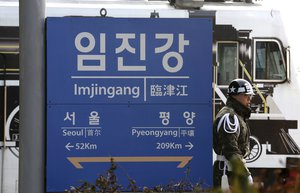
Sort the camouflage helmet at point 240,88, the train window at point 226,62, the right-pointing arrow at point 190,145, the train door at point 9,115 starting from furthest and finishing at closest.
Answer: the train window at point 226,62 → the train door at point 9,115 → the camouflage helmet at point 240,88 → the right-pointing arrow at point 190,145

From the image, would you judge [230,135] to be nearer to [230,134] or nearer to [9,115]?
[230,134]

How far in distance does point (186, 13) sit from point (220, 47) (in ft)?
2.46

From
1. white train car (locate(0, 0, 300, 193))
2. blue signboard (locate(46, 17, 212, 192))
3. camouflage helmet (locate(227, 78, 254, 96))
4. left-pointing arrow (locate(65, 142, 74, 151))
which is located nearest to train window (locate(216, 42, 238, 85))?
white train car (locate(0, 0, 300, 193))

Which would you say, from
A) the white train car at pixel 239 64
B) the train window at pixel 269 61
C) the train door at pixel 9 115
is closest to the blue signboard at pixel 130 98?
the white train car at pixel 239 64

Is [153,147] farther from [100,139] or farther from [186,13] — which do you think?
[186,13]

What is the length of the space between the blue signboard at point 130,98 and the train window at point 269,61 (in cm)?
532

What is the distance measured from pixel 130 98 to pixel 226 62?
208 inches

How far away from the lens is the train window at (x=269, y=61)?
10898 mm

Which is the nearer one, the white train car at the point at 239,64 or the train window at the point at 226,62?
the white train car at the point at 239,64

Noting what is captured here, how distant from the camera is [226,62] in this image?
1080cm

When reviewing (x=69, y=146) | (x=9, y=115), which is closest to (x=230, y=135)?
(x=69, y=146)

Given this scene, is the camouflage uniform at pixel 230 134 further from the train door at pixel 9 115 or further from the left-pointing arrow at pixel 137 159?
the train door at pixel 9 115

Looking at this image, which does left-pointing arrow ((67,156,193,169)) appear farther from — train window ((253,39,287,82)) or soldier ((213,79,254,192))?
train window ((253,39,287,82))

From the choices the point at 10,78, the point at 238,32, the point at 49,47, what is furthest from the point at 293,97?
the point at 49,47
